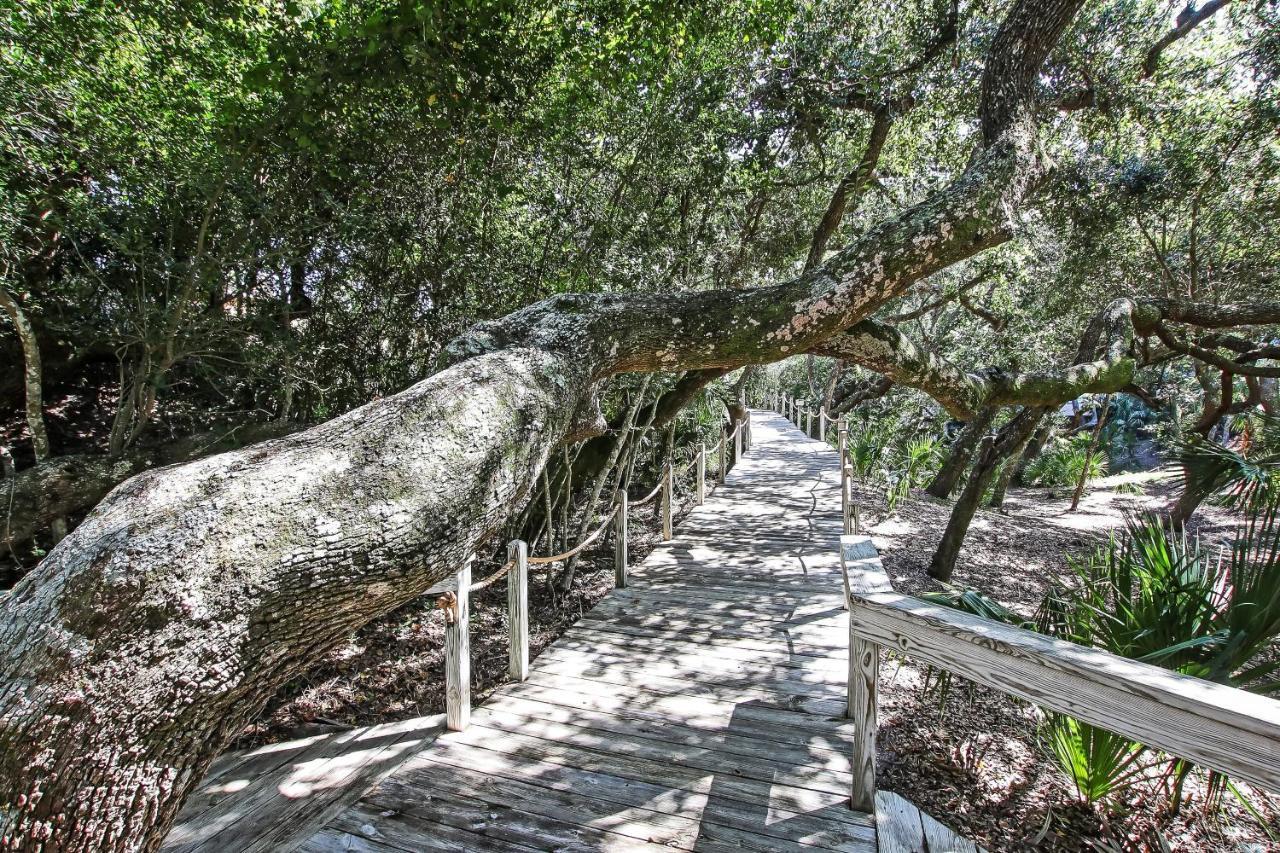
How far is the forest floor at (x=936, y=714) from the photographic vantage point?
3.11m

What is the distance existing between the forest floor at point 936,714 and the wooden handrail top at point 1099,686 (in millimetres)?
1160

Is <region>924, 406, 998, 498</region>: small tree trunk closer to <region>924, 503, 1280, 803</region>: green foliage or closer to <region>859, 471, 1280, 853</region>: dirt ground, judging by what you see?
<region>859, 471, 1280, 853</region>: dirt ground

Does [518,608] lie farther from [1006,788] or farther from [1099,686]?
[1099,686]

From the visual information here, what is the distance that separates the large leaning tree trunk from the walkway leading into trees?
2.14 meters

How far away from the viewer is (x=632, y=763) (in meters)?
3.45

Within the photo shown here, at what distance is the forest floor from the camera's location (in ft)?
10.2

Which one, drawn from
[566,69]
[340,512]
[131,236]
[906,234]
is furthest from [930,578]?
[131,236]

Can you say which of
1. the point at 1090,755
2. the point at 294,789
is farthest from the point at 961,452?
the point at 294,789

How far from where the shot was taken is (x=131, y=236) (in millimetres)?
4438

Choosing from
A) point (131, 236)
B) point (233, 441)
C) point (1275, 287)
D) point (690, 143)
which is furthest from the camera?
point (1275, 287)

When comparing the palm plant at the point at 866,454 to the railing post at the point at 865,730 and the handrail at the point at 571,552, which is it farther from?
the railing post at the point at 865,730

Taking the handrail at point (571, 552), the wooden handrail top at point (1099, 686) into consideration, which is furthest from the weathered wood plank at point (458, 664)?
the wooden handrail top at point (1099, 686)

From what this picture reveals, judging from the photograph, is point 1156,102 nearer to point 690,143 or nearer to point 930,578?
point 690,143

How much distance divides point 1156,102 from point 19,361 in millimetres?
12777
